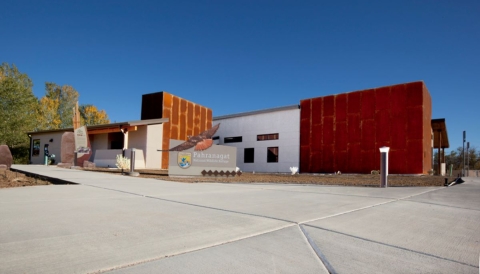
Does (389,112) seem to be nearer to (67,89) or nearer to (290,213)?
(290,213)

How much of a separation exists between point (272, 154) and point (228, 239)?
30.8 metres

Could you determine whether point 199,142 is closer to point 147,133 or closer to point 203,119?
point 147,133

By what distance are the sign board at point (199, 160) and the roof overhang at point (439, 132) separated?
24750mm

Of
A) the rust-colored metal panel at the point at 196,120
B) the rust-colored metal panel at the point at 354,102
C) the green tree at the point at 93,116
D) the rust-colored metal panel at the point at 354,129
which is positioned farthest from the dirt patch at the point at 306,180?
the green tree at the point at 93,116

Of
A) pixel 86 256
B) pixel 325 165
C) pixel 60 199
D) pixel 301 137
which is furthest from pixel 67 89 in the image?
pixel 86 256

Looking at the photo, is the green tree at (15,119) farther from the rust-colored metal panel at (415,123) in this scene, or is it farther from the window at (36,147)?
the rust-colored metal panel at (415,123)

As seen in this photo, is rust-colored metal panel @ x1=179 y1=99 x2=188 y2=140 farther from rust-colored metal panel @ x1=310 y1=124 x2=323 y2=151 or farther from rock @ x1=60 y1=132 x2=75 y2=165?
rust-colored metal panel @ x1=310 y1=124 x2=323 y2=151

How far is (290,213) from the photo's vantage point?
4.88 meters

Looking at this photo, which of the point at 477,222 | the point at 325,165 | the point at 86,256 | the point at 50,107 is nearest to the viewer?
the point at 86,256

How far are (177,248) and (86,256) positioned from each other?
0.79m

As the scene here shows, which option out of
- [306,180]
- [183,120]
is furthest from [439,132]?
[183,120]

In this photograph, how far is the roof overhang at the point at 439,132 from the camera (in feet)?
100

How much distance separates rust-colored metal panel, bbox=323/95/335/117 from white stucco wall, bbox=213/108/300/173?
3230mm

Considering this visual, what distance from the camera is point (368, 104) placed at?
2750cm
